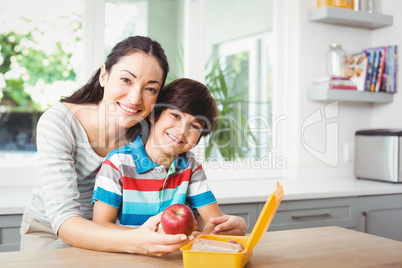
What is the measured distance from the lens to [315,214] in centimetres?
218

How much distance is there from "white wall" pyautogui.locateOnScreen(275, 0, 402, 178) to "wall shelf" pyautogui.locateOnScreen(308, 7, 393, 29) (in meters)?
0.05

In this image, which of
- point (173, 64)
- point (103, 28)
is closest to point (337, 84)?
point (173, 64)

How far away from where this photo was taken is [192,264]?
0.89 m

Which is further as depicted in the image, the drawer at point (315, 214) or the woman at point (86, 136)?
the drawer at point (315, 214)

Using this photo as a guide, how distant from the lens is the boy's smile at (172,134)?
52.5 inches

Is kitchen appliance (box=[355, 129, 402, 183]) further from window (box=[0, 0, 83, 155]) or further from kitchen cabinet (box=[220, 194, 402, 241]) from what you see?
window (box=[0, 0, 83, 155])

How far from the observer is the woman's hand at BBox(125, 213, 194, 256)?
0.93 meters

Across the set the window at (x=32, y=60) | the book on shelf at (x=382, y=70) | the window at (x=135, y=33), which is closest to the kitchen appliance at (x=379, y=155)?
the book on shelf at (x=382, y=70)

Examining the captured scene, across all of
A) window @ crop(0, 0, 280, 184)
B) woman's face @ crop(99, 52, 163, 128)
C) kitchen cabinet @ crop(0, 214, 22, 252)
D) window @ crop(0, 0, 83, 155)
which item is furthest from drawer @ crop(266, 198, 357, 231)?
window @ crop(0, 0, 83, 155)

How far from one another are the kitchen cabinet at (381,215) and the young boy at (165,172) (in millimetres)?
1296

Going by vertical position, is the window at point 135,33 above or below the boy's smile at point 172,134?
above

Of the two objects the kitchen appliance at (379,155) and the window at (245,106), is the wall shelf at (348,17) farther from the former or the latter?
the kitchen appliance at (379,155)

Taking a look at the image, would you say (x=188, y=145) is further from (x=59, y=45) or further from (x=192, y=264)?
(x=59, y=45)

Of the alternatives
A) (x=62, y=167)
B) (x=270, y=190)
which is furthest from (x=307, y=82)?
(x=62, y=167)
